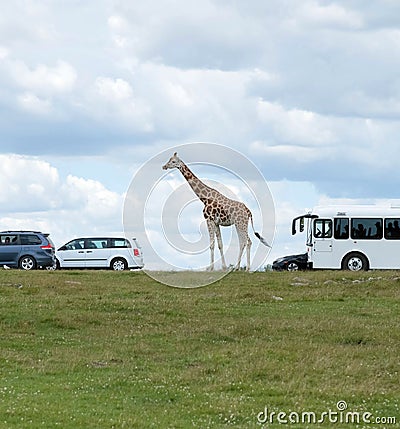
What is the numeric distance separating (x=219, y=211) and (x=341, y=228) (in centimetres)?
825

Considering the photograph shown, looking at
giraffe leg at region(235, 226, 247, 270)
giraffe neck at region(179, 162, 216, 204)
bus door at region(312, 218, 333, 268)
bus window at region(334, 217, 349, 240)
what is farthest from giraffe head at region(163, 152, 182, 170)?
bus window at region(334, 217, 349, 240)

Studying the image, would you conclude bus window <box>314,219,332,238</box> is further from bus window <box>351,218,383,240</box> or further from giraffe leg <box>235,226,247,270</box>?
giraffe leg <box>235,226,247,270</box>

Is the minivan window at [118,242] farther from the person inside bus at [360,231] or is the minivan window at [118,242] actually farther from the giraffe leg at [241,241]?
the person inside bus at [360,231]

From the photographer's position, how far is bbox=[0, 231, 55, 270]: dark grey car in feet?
139

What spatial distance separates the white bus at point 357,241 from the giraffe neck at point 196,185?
26.0 ft

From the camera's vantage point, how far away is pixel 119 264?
44.4 metres

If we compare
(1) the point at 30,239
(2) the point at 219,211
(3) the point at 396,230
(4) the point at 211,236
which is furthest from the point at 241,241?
(1) the point at 30,239

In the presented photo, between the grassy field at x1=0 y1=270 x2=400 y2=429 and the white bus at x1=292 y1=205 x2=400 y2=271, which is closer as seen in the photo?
the grassy field at x1=0 y1=270 x2=400 y2=429

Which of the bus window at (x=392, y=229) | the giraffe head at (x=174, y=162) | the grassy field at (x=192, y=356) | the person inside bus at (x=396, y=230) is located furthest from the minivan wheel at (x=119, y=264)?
the grassy field at (x=192, y=356)

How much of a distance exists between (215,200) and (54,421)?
2690 cm

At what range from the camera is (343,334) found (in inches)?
763

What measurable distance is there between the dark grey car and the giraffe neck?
811 centimetres

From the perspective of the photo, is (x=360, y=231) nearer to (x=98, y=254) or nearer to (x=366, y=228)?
(x=366, y=228)

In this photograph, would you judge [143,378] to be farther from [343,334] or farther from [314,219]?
[314,219]
